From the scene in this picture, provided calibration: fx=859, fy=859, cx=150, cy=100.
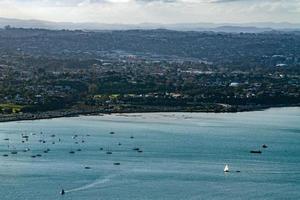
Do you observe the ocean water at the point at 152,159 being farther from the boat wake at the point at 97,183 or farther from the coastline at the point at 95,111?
the coastline at the point at 95,111

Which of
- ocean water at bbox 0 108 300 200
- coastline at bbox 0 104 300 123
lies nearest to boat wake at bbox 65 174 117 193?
ocean water at bbox 0 108 300 200

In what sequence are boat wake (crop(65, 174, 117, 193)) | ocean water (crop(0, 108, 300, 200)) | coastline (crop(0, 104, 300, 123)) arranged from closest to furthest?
1. boat wake (crop(65, 174, 117, 193))
2. ocean water (crop(0, 108, 300, 200))
3. coastline (crop(0, 104, 300, 123))

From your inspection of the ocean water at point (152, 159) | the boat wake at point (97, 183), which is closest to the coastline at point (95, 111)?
the ocean water at point (152, 159)

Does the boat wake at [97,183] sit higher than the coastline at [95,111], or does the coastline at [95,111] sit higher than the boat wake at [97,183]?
the boat wake at [97,183]

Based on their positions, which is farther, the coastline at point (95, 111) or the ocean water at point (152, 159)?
the coastline at point (95, 111)

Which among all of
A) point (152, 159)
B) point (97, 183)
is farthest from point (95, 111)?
point (97, 183)

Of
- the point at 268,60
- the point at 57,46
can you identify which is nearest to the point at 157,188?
the point at 268,60

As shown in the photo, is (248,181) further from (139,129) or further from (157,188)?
(139,129)

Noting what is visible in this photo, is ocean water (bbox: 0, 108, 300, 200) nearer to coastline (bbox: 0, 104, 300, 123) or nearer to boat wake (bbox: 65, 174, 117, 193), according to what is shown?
boat wake (bbox: 65, 174, 117, 193)
